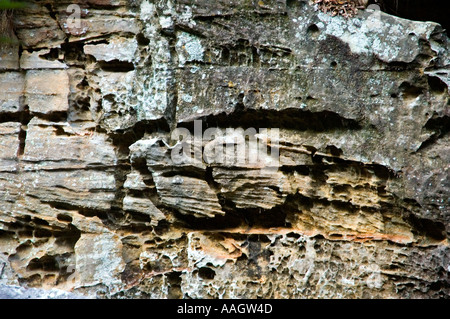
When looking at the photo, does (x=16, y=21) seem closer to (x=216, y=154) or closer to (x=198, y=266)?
(x=216, y=154)

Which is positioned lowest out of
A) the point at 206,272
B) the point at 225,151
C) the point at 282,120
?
the point at 206,272

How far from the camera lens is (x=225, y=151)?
5.01 metres

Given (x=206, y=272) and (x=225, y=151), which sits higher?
(x=225, y=151)

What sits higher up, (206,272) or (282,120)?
(282,120)

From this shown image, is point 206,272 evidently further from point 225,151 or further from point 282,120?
point 282,120

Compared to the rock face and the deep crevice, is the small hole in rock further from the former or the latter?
the deep crevice

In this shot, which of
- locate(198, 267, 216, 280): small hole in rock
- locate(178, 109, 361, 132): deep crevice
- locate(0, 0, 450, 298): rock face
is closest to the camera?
locate(0, 0, 450, 298): rock face

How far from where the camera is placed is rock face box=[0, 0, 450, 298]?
4.66m

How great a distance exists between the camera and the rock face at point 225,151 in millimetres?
4664

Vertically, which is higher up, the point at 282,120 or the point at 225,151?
the point at 282,120

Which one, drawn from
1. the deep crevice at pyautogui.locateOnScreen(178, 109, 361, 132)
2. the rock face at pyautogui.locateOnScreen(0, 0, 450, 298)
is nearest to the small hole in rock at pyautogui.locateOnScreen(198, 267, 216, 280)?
the rock face at pyautogui.locateOnScreen(0, 0, 450, 298)

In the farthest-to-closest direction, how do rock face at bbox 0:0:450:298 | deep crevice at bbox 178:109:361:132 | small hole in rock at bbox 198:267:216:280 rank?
1. small hole in rock at bbox 198:267:216:280
2. deep crevice at bbox 178:109:361:132
3. rock face at bbox 0:0:450:298

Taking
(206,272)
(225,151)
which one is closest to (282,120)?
(225,151)

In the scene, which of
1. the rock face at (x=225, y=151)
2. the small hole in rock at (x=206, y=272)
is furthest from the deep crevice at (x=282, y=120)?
the small hole in rock at (x=206, y=272)
